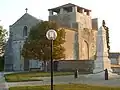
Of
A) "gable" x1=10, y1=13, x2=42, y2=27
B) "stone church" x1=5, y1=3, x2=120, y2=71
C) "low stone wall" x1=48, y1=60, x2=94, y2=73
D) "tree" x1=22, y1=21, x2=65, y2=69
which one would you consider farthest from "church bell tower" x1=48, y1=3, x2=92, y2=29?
"tree" x1=22, y1=21, x2=65, y2=69

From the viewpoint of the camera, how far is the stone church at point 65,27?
262ft

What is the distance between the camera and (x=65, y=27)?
79.3 meters

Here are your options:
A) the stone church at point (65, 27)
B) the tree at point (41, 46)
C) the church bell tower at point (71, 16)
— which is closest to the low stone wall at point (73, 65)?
the tree at point (41, 46)

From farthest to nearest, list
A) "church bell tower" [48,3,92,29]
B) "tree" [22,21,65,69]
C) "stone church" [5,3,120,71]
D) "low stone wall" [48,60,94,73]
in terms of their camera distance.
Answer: "church bell tower" [48,3,92,29] < "stone church" [5,3,120,71] < "low stone wall" [48,60,94,73] < "tree" [22,21,65,69]

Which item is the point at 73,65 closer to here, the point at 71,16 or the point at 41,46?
the point at 41,46

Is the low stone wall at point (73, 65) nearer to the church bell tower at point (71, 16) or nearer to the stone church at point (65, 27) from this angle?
the stone church at point (65, 27)

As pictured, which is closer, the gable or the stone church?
the stone church

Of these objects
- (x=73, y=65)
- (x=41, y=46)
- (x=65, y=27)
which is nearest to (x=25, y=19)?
(x=65, y=27)

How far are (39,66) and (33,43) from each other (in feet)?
60.9

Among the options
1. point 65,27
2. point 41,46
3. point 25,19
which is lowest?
point 41,46

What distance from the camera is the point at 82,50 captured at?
264ft

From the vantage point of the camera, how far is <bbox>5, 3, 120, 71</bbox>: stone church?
3142 inches

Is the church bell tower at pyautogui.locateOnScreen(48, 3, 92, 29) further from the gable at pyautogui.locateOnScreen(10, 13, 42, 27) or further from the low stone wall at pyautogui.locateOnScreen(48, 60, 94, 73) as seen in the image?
the low stone wall at pyautogui.locateOnScreen(48, 60, 94, 73)

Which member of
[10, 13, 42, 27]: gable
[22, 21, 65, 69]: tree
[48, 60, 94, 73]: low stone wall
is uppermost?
[10, 13, 42, 27]: gable
